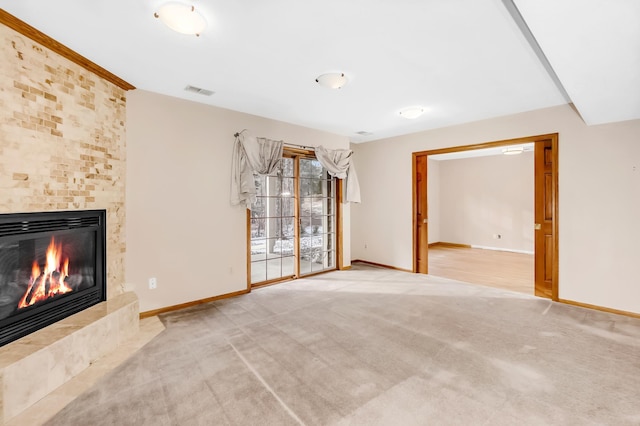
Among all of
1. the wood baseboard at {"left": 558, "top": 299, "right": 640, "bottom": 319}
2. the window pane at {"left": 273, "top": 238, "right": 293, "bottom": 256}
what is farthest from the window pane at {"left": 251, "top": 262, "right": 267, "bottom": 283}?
the wood baseboard at {"left": 558, "top": 299, "right": 640, "bottom": 319}

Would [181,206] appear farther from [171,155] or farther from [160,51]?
[160,51]

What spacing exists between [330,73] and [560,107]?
10.2 ft

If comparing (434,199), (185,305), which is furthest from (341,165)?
(434,199)

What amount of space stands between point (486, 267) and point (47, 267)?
6612 millimetres

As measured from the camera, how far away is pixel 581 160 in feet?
12.2

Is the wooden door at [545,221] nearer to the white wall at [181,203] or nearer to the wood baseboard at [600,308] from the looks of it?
the wood baseboard at [600,308]

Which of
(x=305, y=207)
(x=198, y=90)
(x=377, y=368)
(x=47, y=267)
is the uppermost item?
(x=198, y=90)

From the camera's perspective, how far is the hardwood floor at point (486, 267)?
4.87 meters

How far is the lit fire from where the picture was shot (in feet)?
7.49

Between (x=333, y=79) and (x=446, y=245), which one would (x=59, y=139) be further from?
(x=446, y=245)

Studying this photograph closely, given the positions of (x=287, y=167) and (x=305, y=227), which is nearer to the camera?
(x=287, y=167)

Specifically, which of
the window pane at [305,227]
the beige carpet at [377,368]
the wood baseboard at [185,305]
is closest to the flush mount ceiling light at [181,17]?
the beige carpet at [377,368]

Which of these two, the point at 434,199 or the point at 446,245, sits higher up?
the point at 434,199

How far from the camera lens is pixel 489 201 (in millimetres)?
8289
